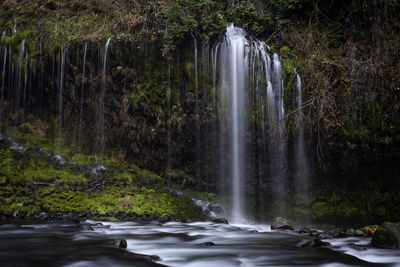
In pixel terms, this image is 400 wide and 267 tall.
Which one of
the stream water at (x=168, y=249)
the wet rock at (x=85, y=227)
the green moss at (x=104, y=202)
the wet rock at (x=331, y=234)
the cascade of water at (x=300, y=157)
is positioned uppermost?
the cascade of water at (x=300, y=157)

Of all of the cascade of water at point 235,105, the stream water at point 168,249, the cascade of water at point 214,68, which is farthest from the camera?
the cascade of water at point 214,68

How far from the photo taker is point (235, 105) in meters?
9.17

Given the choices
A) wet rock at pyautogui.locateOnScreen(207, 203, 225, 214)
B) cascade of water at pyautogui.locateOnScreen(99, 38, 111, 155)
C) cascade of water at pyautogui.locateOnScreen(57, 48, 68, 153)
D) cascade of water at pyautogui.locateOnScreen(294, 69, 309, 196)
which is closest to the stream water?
wet rock at pyautogui.locateOnScreen(207, 203, 225, 214)

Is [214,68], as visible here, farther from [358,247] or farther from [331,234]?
[358,247]

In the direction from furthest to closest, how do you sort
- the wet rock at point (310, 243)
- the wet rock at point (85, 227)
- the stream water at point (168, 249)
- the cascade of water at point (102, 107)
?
the cascade of water at point (102, 107)
the wet rock at point (85, 227)
the wet rock at point (310, 243)
the stream water at point (168, 249)

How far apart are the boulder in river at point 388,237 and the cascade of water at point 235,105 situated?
13.8 ft

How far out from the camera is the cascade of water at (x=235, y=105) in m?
9.10

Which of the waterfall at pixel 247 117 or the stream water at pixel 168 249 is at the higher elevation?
the waterfall at pixel 247 117

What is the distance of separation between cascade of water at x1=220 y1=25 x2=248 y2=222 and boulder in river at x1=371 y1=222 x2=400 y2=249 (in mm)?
4201

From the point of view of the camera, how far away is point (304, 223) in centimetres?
832

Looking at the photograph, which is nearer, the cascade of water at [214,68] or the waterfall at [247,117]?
the waterfall at [247,117]

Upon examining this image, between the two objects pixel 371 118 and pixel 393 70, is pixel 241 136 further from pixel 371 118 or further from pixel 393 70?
pixel 393 70

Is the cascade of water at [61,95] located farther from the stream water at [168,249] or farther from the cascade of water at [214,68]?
the cascade of water at [214,68]

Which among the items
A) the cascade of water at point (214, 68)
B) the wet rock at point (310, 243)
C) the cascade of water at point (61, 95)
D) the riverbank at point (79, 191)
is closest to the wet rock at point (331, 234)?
the wet rock at point (310, 243)
